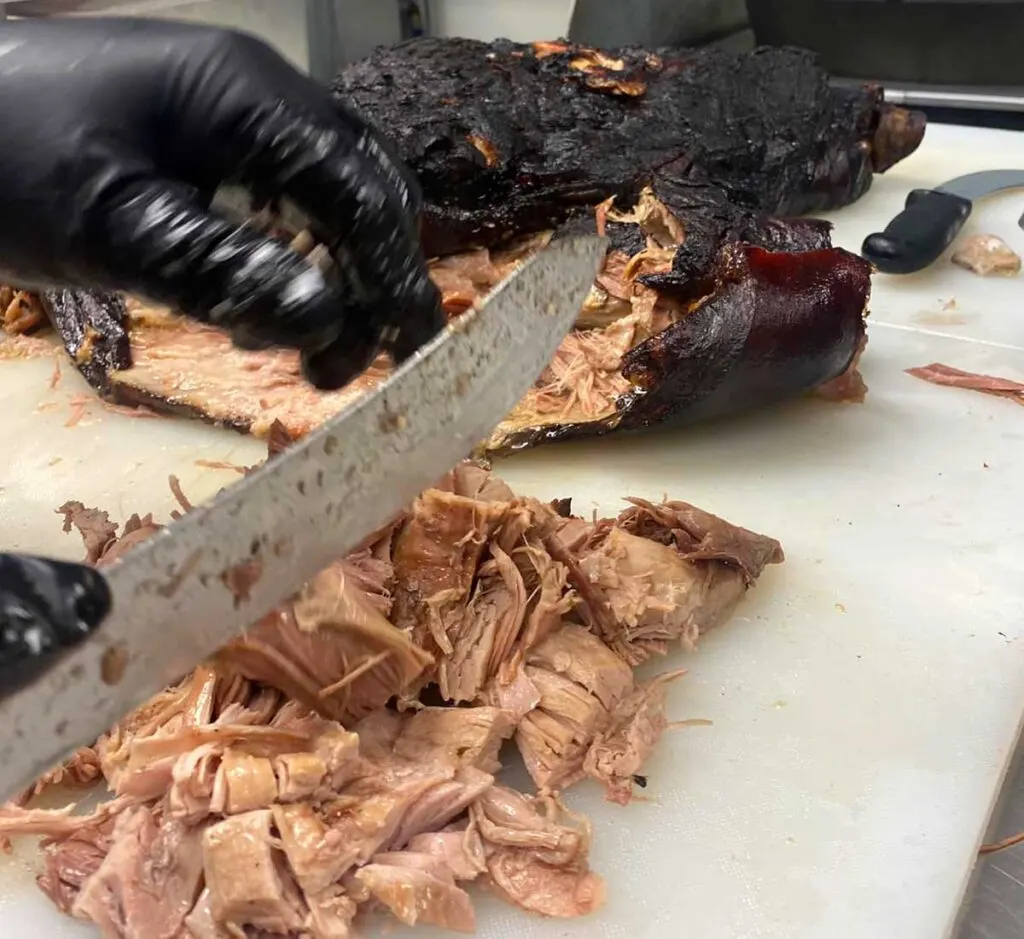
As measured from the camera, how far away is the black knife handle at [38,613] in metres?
0.92

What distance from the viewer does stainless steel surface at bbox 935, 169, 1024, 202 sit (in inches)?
125

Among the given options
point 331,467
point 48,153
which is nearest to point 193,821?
point 331,467

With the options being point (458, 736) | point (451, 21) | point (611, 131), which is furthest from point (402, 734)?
point (451, 21)

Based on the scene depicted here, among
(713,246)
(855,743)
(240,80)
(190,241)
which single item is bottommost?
(855,743)

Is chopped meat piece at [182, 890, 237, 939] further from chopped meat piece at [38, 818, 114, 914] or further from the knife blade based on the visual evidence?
the knife blade

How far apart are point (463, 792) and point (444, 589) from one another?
337 millimetres

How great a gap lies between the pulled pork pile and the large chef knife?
184 millimetres

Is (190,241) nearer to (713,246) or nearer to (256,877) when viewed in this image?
(256,877)

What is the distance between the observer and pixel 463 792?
1358 millimetres

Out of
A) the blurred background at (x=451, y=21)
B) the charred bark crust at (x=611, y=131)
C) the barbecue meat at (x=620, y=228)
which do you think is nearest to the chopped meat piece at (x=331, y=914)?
the barbecue meat at (x=620, y=228)

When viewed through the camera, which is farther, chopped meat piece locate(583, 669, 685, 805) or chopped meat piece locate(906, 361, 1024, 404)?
chopped meat piece locate(906, 361, 1024, 404)

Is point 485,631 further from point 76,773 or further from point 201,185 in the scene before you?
point 201,185

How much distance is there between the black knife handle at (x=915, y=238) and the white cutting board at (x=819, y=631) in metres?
0.09

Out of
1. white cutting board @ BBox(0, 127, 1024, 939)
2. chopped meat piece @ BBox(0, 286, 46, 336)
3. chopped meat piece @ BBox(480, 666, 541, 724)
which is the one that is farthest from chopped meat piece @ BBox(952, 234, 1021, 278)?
chopped meat piece @ BBox(0, 286, 46, 336)
